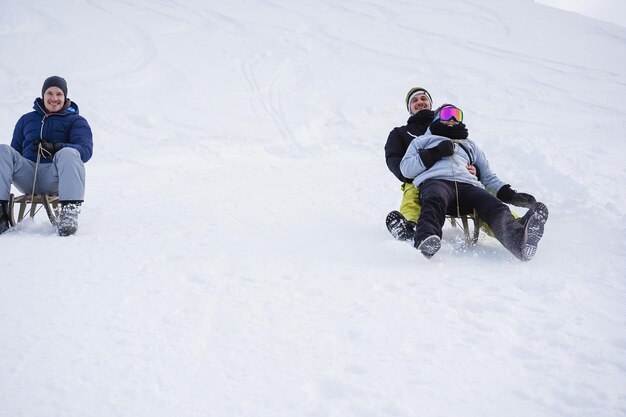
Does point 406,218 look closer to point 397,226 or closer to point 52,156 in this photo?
point 397,226

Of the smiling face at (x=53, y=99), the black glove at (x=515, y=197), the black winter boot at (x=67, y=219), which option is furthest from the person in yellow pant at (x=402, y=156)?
the smiling face at (x=53, y=99)

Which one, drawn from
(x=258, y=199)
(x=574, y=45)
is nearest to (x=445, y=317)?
(x=258, y=199)

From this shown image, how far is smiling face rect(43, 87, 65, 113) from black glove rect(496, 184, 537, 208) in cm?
354

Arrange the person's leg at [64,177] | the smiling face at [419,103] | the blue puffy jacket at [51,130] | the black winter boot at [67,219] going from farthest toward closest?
the smiling face at [419,103]
the blue puffy jacket at [51,130]
the person's leg at [64,177]
the black winter boot at [67,219]

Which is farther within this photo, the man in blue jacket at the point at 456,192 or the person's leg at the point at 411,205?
the person's leg at the point at 411,205

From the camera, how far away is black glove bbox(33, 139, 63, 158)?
335cm

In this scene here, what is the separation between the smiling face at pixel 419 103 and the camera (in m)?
3.94

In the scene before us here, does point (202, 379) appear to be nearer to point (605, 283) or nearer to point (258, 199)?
point (605, 283)

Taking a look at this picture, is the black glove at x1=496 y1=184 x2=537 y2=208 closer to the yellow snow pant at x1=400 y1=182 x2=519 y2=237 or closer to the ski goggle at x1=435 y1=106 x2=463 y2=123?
the yellow snow pant at x1=400 y1=182 x2=519 y2=237

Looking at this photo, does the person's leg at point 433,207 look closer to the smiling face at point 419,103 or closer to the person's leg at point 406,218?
the person's leg at point 406,218

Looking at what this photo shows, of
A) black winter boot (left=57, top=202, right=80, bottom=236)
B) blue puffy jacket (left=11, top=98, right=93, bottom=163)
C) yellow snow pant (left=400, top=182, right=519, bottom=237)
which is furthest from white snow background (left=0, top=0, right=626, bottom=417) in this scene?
blue puffy jacket (left=11, top=98, right=93, bottom=163)

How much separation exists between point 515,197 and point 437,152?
646 mm

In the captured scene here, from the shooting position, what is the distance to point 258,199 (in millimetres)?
4516

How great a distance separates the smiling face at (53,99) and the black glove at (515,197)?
3.54 metres
